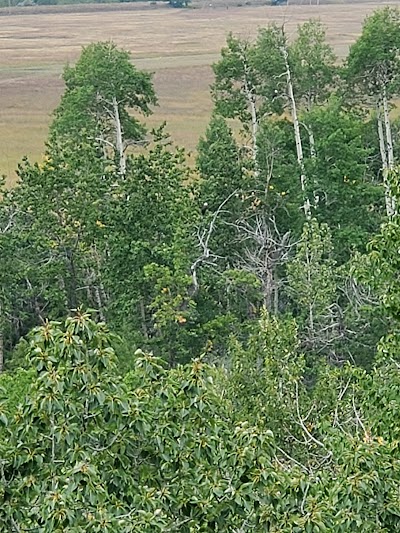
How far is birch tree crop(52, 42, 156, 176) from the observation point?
107ft

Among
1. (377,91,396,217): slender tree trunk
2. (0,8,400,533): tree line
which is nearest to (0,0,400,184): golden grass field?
(377,91,396,217): slender tree trunk

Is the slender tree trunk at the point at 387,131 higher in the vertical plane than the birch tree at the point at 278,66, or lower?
lower

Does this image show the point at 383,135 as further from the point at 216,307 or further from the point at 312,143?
the point at 216,307

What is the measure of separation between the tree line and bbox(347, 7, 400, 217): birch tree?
3.1 inches

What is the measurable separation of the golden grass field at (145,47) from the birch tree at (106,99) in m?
6.41

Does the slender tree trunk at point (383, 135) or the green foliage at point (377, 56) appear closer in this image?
the green foliage at point (377, 56)

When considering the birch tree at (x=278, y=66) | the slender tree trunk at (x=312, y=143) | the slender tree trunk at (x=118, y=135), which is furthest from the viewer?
the birch tree at (x=278, y=66)

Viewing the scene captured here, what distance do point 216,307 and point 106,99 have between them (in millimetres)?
8792

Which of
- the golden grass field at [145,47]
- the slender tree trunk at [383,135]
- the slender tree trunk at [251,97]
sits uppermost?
the slender tree trunk at [251,97]

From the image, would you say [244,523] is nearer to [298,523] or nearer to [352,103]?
[298,523]

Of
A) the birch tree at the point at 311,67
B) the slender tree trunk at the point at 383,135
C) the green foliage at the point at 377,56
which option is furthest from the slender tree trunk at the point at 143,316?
the green foliage at the point at 377,56

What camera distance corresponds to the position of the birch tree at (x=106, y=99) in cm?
3250

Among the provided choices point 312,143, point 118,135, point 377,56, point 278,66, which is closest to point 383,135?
point 377,56

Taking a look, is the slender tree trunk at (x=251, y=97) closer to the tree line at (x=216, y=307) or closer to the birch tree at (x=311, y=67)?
the tree line at (x=216, y=307)
